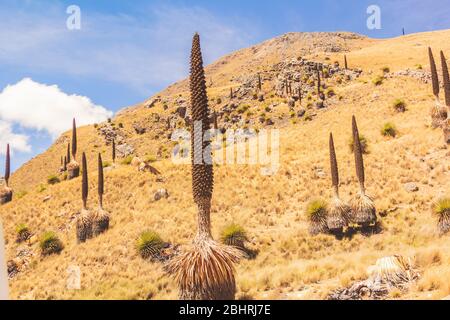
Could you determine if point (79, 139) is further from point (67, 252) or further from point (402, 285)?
point (402, 285)

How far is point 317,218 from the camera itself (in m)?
24.5

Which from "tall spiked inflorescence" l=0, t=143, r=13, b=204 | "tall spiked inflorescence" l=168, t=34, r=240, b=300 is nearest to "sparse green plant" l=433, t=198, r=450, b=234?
"tall spiked inflorescence" l=168, t=34, r=240, b=300

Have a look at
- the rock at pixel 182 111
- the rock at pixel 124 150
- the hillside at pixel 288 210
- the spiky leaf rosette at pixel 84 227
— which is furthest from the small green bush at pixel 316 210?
the rock at pixel 182 111

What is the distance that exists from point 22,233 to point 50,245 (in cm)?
601

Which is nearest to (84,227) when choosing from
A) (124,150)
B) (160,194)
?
(160,194)

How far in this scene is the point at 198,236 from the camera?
8.98 m

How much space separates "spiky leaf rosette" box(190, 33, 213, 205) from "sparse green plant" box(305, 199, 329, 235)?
16985 mm

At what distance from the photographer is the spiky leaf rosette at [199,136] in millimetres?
8562

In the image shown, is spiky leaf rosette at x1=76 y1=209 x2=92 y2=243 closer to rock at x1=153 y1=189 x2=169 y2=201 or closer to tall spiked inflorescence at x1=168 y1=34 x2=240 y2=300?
rock at x1=153 y1=189 x2=169 y2=201

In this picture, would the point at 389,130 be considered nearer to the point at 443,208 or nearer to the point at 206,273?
the point at 443,208

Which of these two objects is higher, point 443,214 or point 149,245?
point 443,214

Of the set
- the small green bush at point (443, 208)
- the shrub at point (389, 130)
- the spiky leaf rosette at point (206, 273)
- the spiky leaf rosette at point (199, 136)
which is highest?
the shrub at point (389, 130)

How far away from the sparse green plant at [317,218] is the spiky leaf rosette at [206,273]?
16167 millimetres

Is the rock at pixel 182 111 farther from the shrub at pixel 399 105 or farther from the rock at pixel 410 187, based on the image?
the rock at pixel 410 187
